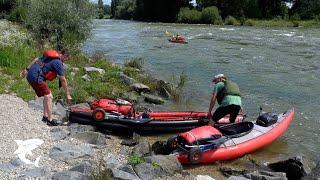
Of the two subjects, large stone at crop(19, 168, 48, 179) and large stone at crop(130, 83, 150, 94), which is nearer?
large stone at crop(19, 168, 48, 179)

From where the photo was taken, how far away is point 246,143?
9445 millimetres

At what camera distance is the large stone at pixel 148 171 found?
6770 mm

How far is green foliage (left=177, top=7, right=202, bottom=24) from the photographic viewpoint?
57.5 meters

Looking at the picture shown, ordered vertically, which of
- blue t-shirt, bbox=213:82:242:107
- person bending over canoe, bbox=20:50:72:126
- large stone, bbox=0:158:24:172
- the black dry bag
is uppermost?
person bending over canoe, bbox=20:50:72:126

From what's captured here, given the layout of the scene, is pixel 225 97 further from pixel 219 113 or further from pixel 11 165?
pixel 11 165

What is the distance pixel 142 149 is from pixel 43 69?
2323 millimetres

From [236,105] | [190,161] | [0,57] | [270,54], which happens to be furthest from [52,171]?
[270,54]

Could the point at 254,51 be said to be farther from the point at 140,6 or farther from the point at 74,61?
the point at 140,6

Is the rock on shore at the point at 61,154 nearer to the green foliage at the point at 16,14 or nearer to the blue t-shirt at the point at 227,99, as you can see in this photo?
the blue t-shirt at the point at 227,99

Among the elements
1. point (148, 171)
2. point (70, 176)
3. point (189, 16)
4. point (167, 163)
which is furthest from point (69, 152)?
point (189, 16)

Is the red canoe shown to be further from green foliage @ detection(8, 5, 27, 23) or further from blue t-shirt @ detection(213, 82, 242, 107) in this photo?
green foliage @ detection(8, 5, 27, 23)

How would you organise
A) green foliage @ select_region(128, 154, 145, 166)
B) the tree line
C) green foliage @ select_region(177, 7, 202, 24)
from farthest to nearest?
the tree line → green foliage @ select_region(177, 7, 202, 24) → green foliage @ select_region(128, 154, 145, 166)

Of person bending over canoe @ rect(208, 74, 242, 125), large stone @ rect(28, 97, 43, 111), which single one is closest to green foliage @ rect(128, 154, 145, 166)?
person bending over canoe @ rect(208, 74, 242, 125)

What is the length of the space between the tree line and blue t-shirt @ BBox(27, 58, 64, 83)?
1930 inches
